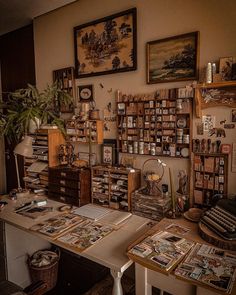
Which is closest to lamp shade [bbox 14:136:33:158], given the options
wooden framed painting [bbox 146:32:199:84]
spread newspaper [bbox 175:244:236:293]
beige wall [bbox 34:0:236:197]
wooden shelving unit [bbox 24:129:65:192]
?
wooden shelving unit [bbox 24:129:65:192]

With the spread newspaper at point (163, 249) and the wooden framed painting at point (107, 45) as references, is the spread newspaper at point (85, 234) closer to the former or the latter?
the spread newspaper at point (163, 249)

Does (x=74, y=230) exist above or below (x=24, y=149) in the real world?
below

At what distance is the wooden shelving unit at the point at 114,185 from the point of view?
2152 millimetres

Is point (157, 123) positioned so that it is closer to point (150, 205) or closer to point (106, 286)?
point (150, 205)

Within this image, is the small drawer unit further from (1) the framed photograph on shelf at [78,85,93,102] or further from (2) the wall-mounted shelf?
(2) the wall-mounted shelf

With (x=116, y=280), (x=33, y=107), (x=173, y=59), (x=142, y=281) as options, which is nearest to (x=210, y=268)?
(x=142, y=281)

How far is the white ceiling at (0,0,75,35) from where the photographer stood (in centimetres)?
255

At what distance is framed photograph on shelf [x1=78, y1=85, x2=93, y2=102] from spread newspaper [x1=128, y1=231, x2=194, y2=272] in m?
1.52

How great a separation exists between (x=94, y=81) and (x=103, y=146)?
2.18ft

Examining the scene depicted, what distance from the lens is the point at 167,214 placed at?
6.33 ft

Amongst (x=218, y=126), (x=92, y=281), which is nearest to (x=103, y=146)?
(x=218, y=126)

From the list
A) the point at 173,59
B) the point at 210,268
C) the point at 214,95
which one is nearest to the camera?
the point at 210,268

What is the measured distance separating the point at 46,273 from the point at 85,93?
178cm

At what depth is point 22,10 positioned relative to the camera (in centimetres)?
271
